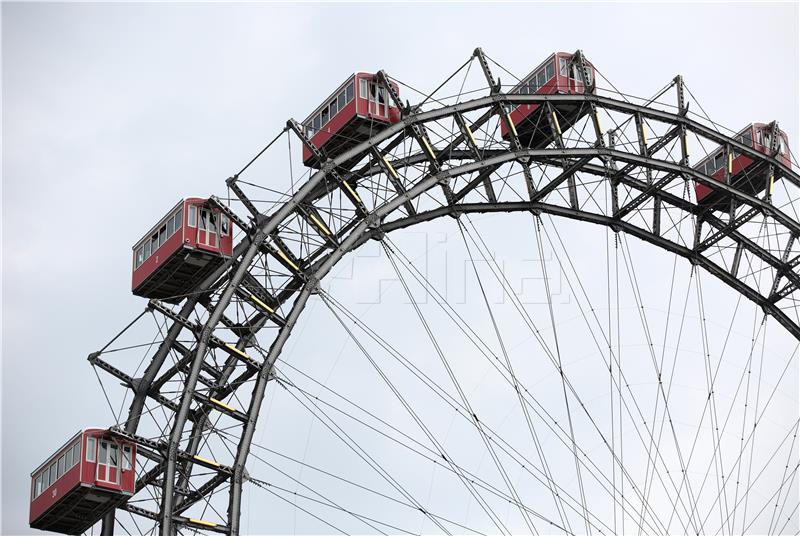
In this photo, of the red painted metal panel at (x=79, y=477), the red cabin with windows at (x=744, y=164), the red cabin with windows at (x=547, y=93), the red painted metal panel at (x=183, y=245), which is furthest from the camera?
the red cabin with windows at (x=744, y=164)

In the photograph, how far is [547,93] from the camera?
5250cm

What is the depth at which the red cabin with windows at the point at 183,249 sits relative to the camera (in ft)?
159

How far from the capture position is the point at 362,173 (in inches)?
1946

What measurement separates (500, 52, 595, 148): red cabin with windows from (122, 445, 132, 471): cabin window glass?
1765 cm

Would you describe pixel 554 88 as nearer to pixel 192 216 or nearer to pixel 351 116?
pixel 351 116

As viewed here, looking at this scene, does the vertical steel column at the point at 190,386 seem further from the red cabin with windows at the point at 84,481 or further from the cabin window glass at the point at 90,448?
the cabin window glass at the point at 90,448

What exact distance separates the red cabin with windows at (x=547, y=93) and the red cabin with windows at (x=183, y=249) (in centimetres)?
1126

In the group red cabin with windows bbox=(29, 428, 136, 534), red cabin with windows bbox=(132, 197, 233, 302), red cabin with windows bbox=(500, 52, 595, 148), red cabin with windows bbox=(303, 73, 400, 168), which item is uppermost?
red cabin with windows bbox=(500, 52, 595, 148)

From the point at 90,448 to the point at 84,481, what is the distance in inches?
43.8

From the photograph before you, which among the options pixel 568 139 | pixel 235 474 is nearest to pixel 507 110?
pixel 568 139

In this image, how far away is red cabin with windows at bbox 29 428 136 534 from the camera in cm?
4647

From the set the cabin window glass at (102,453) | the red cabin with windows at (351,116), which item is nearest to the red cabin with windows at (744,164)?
the red cabin with windows at (351,116)

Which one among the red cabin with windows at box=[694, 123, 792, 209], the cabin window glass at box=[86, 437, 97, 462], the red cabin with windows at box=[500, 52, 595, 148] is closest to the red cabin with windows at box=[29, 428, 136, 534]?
Result: the cabin window glass at box=[86, 437, 97, 462]

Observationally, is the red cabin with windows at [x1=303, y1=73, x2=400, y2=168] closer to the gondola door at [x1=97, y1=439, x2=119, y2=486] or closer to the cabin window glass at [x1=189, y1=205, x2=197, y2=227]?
the cabin window glass at [x1=189, y1=205, x2=197, y2=227]
